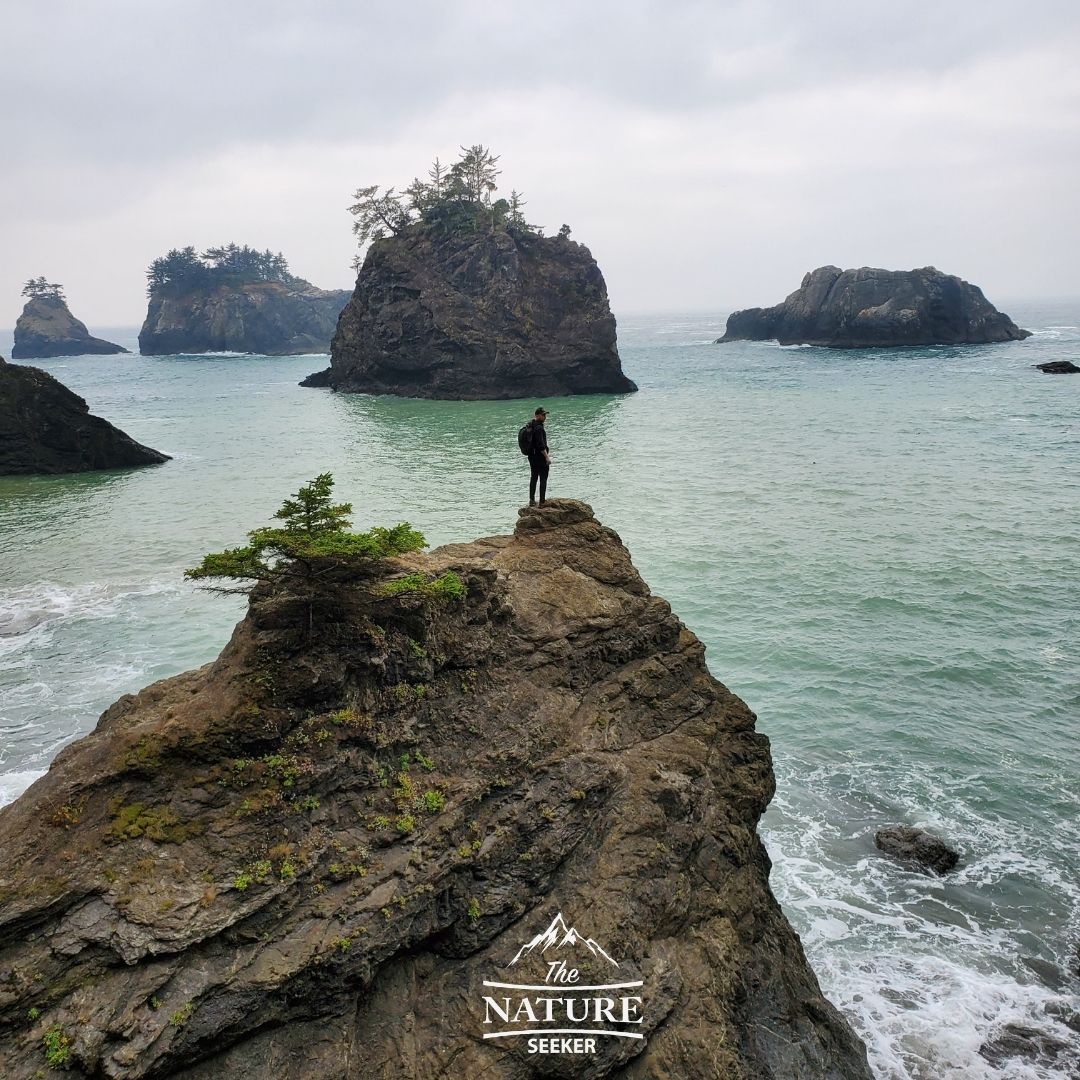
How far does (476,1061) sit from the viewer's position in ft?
24.8

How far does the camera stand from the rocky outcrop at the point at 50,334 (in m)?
164

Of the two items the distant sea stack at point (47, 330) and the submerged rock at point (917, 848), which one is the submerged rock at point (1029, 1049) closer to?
the submerged rock at point (917, 848)

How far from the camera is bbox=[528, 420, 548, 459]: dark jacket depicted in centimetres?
1476

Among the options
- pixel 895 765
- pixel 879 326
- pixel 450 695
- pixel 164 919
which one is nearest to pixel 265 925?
pixel 164 919

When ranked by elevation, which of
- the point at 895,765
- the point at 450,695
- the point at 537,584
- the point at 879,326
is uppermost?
the point at 879,326

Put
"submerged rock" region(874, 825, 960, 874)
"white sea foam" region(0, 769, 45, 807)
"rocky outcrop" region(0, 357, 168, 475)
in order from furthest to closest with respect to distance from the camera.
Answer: "rocky outcrop" region(0, 357, 168, 475) < "white sea foam" region(0, 769, 45, 807) < "submerged rock" region(874, 825, 960, 874)

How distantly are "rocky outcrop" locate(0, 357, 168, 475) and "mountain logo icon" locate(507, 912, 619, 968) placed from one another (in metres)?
47.2

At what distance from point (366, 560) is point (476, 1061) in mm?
4966

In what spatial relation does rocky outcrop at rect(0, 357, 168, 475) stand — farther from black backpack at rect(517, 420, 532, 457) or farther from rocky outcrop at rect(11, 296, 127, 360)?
rocky outcrop at rect(11, 296, 127, 360)

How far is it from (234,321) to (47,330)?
4511cm

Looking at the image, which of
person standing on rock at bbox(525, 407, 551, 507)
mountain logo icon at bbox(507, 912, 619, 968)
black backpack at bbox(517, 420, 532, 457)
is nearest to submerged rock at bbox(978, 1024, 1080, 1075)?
mountain logo icon at bbox(507, 912, 619, 968)

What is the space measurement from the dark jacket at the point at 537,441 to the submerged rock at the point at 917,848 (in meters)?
9.04

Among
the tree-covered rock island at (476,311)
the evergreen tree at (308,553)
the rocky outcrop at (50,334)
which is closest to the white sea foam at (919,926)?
the evergreen tree at (308,553)

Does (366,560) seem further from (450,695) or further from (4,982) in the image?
(4,982)
